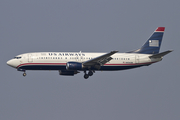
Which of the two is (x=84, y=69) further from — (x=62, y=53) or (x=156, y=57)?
(x=156, y=57)

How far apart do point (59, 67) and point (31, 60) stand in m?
5.27

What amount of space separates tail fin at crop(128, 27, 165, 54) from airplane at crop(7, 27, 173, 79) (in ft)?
0.78

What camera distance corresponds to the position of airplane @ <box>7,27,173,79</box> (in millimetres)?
68125

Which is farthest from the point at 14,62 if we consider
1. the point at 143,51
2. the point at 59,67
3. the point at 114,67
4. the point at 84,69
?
the point at 143,51

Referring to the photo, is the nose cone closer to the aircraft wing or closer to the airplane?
the airplane

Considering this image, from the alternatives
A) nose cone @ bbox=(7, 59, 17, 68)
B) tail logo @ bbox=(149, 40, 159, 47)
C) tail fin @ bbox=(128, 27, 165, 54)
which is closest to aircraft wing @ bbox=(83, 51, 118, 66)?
tail fin @ bbox=(128, 27, 165, 54)

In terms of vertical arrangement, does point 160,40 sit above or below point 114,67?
above

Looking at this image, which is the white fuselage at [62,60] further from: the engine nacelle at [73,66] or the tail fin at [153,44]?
the tail fin at [153,44]

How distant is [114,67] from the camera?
233ft

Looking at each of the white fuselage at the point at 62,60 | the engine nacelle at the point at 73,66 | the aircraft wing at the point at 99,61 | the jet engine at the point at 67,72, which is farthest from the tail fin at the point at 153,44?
the jet engine at the point at 67,72

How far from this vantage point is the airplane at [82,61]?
68.1m

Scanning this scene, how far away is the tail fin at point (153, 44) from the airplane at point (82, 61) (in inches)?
9.3

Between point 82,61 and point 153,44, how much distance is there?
15333mm

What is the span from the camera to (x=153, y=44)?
245 ft
